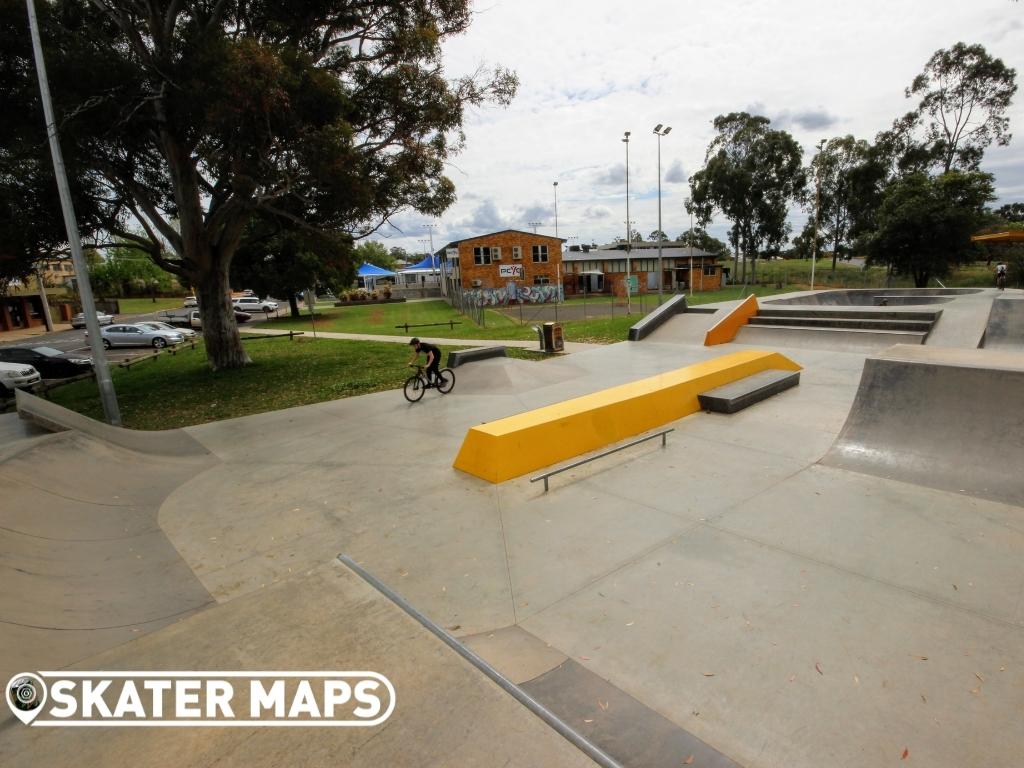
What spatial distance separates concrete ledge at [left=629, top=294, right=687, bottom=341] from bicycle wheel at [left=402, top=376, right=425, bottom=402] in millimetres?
9070

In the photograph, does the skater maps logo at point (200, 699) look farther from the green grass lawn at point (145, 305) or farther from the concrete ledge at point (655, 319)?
the green grass lawn at point (145, 305)

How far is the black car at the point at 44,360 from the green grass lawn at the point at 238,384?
4.86 ft

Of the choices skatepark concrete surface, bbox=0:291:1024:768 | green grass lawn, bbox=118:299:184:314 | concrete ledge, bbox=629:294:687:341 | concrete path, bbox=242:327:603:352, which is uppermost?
green grass lawn, bbox=118:299:184:314

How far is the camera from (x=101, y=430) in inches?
328

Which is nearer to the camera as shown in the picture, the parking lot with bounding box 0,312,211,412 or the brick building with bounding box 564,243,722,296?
the parking lot with bounding box 0,312,211,412

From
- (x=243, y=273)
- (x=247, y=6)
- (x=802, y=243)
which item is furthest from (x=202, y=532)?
(x=802, y=243)

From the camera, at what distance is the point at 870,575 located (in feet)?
13.6

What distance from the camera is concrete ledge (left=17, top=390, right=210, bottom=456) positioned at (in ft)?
26.1

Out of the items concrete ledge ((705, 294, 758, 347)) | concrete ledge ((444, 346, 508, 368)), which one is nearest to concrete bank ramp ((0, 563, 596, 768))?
concrete ledge ((444, 346, 508, 368))

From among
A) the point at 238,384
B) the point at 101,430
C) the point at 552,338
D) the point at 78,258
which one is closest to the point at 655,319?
the point at 552,338

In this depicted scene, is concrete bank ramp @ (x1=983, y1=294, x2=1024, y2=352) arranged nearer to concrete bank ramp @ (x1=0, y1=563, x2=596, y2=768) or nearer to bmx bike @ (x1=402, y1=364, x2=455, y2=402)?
bmx bike @ (x1=402, y1=364, x2=455, y2=402)

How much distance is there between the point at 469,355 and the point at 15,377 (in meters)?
15.0

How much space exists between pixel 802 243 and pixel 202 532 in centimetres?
8557

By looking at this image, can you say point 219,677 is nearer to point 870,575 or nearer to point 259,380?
point 870,575
